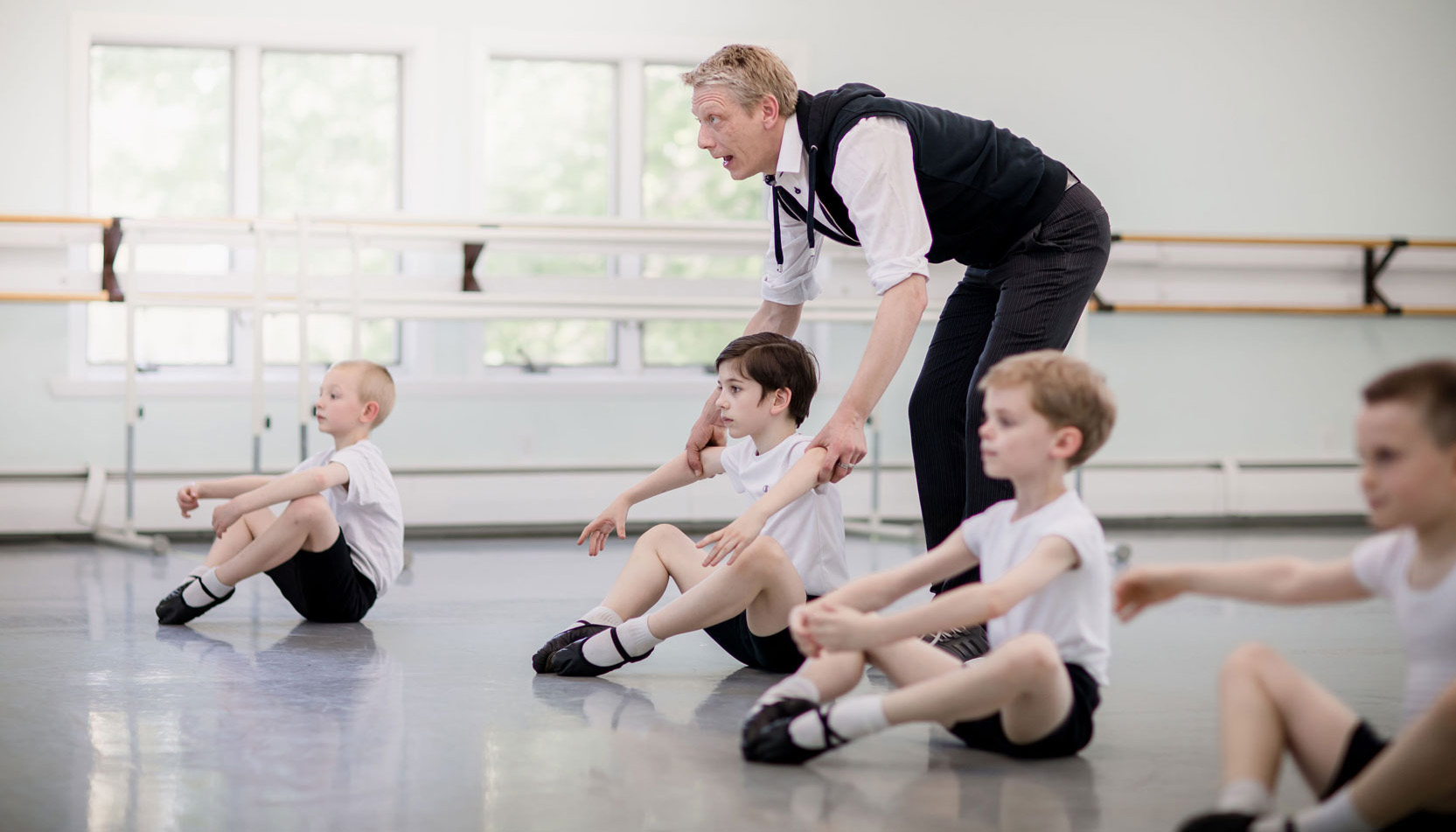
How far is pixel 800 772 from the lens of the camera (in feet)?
5.39

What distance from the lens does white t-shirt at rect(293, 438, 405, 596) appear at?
8.77 ft

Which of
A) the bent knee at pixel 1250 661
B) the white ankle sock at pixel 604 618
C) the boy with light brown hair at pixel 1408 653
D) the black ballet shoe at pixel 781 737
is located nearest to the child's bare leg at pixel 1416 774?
the boy with light brown hair at pixel 1408 653

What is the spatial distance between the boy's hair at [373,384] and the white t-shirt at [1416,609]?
1.94m

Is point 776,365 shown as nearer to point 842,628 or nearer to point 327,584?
point 842,628

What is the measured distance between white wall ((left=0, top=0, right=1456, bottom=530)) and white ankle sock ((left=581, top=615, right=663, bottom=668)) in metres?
2.44

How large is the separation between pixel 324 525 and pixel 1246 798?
1817 mm

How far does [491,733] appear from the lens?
6.04 feet

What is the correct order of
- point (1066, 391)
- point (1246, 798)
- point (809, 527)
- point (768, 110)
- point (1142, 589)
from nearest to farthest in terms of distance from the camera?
point (1246, 798)
point (1142, 589)
point (1066, 391)
point (768, 110)
point (809, 527)

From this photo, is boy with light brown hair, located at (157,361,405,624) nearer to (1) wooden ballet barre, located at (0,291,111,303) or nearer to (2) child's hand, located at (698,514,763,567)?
(2) child's hand, located at (698,514,763,567)

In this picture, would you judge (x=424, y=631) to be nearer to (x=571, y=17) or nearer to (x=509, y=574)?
(x=509, y=574)

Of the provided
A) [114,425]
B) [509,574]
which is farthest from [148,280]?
[509,574]

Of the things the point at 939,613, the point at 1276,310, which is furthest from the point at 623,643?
the point at 1276,310

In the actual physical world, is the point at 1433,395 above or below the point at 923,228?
below

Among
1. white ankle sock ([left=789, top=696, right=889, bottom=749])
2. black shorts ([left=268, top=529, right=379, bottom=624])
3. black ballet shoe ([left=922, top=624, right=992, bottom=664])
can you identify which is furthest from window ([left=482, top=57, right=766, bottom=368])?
white ankle sock ([left=789, top=696, right=889, bottom=749])
